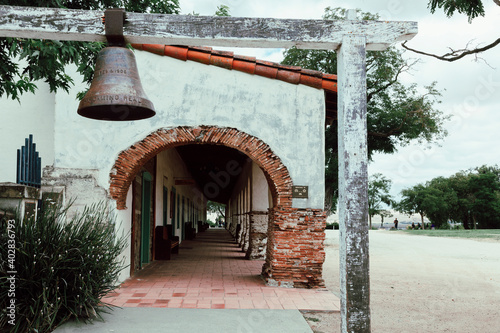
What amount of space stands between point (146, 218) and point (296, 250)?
429cm

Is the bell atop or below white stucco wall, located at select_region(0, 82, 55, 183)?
below

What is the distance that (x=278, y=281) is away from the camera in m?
7.72

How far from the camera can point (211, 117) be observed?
7.79 metres

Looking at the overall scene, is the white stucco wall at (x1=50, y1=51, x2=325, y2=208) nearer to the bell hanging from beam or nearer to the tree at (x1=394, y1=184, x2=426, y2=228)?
the bell hanging from beam

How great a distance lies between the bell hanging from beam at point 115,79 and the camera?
3432 mm

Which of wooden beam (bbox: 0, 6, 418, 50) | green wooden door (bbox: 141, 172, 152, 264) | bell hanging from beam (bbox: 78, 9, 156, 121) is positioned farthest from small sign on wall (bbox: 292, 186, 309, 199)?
bell hanging from beam (bbox: 78, 9, 156, 121)

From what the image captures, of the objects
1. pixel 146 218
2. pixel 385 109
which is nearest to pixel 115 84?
pixel 146 218

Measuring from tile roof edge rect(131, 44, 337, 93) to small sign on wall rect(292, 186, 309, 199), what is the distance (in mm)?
1883

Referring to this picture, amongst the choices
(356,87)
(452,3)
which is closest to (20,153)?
(356,87)

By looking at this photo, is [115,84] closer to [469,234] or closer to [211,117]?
[211,117]

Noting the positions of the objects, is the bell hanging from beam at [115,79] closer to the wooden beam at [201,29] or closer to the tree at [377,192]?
the wooden beam at [201,29]

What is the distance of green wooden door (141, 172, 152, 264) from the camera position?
33.5 feet

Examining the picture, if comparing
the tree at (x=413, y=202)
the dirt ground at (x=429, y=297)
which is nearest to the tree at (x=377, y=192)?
the tree at (x=413, y=202)

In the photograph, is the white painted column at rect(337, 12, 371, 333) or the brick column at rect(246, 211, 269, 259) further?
the brick column at rect(246, 211, 269, 259)
